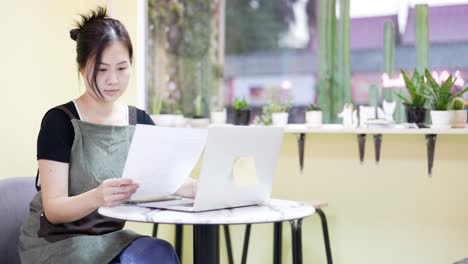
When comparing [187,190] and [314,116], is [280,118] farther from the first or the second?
[187,190]

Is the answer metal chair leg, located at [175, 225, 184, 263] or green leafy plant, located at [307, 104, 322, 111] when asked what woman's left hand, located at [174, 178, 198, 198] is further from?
metal chair leg, located at [175, 225, 184, 263]

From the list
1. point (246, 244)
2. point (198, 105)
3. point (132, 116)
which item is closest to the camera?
point (132, 116)

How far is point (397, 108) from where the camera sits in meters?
3.32

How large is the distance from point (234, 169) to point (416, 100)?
1.64m

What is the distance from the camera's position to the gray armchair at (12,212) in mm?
2203

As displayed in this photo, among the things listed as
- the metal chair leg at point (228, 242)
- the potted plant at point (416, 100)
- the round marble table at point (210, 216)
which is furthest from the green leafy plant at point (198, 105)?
the round marble table at point (210, 216)

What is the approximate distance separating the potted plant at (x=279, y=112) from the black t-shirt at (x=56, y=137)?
1.55 metres

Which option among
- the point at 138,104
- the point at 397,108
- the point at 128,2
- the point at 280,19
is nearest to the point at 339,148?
the point at 397,108

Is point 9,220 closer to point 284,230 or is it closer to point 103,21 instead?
point 103,21

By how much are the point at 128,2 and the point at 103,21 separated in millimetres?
1583

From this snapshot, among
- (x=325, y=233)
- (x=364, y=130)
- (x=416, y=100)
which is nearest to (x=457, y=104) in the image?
(x=416, y=100)

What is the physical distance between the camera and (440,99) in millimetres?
2986

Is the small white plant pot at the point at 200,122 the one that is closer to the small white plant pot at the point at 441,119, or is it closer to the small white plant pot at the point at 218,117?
the small white plant pot at the point at 218,117

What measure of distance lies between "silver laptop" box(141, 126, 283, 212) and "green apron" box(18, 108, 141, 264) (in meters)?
0.22
